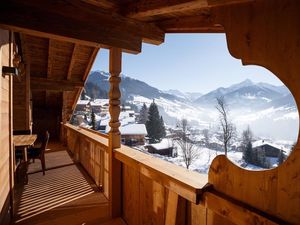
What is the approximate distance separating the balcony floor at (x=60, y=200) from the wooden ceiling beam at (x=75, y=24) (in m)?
2.08

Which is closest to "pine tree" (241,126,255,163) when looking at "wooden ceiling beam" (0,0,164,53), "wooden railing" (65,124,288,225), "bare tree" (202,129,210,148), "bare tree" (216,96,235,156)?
"bare tree" (202,129,210,148)

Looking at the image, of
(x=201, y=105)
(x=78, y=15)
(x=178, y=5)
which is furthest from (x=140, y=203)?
(x=201, y=105)

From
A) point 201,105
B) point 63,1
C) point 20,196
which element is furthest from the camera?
point 201,105

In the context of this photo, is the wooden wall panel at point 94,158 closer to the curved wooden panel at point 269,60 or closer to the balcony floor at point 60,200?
the balcony floor at point 60,200

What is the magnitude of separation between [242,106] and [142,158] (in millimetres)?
52908

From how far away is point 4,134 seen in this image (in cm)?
217

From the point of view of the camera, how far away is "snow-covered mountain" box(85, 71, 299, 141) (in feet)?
11.8

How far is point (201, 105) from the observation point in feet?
271

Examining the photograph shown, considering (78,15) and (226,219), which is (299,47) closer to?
(226,219)

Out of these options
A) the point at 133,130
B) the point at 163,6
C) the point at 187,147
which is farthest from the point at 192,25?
the point at 187,147

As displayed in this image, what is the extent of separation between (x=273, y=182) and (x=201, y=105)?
83.9 metres

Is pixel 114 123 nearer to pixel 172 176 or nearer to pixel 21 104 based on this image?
pixel 172 176

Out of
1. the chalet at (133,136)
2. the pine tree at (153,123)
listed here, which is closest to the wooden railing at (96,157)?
the chalet at (133,136)

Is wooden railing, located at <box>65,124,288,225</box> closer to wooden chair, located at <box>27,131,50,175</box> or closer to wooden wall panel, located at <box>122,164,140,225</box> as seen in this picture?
wooden wall panel, located at <box>122,164,140,225</box>
